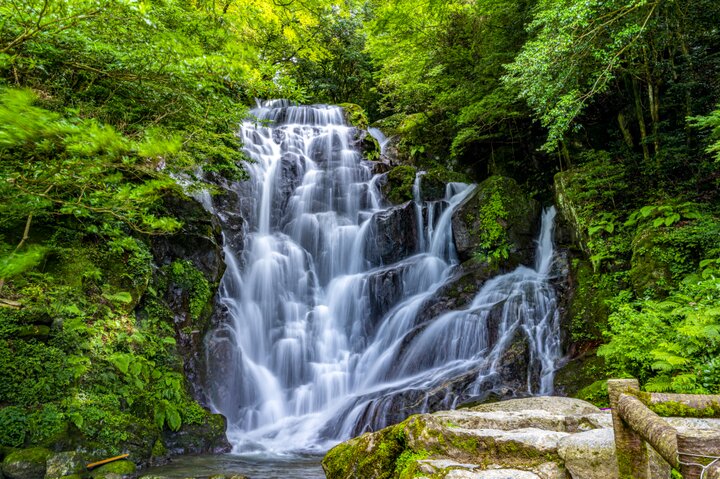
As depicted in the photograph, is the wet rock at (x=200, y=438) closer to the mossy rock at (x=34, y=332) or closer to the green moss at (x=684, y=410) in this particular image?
the mossy rock at (x=34, y=332)

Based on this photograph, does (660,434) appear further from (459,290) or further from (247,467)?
(459,290)

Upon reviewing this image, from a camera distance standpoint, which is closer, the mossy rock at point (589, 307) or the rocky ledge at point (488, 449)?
the rocky ledge at point (488, 449)

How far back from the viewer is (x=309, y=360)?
10852 millimetres

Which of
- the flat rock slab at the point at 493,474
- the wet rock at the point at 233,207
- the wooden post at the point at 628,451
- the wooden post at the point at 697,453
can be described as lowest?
the flat rock slab at the point at 493,474

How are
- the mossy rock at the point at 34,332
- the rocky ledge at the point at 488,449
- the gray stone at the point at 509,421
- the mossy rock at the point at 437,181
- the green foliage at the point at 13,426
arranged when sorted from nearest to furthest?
the rocky ledge at the point at 488,449
the gray stone at the point at 509,421
the green foliage at the point at 13,426
the mossy rock at the point at 34,332
the mossy rock at the point at 437,181

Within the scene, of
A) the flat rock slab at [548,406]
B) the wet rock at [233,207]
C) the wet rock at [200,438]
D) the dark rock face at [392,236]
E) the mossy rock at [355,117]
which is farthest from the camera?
the mossy rock at [355,117]

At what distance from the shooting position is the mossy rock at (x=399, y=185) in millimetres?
15648

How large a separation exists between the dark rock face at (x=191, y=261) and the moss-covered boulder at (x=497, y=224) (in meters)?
7.21

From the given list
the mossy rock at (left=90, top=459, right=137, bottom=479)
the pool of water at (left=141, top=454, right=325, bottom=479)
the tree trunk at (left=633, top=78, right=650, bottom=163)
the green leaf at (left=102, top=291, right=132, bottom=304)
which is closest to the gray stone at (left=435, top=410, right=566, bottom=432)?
the pool of water at (left=141, top=454, right=325, bottom=479)

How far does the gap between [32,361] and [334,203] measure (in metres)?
10.7

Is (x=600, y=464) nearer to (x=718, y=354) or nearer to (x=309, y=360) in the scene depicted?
(x=718, y=354)

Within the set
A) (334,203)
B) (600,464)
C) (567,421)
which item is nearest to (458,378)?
(567,421)

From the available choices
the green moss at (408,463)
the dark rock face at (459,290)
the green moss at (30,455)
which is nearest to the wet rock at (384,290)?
the dark rock face at (459,290)

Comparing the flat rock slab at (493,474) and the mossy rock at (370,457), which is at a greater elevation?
the flat rock slab at (493,474)
